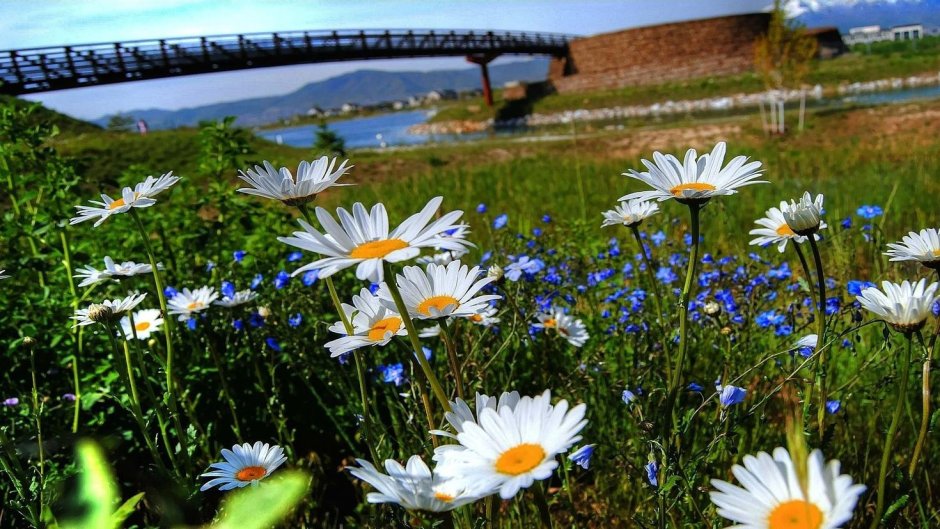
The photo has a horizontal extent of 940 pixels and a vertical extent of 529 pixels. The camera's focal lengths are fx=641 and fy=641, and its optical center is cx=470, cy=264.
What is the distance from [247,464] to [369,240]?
49 centimetres

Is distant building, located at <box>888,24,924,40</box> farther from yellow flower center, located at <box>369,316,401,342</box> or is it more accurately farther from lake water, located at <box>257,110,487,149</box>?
yellow flower center, located at <box>369,316,401,342</box>

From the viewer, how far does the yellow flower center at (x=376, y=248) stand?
0.72 m

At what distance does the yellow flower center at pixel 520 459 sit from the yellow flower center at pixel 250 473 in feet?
1.62

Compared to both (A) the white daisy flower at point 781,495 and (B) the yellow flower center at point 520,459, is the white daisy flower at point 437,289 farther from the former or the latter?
(A) the white daisy flower at point 781,495

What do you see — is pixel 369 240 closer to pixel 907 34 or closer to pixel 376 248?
pixel 376 248

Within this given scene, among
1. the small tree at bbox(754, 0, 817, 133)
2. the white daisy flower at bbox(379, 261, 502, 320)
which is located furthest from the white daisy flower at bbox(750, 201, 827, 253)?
the small tree at bbox(754, 0, 817, 133)

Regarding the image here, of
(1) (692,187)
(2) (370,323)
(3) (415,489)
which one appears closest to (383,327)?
(2) (370,323)

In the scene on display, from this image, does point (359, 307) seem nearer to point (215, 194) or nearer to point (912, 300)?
point (912, 300)

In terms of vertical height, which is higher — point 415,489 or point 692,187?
point 692,187

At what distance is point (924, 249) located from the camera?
0.96m

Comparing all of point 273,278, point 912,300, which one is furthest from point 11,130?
point 912,300

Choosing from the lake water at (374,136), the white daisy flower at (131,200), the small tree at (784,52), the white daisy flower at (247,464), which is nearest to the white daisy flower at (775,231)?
the white daisy flower at (247,464)

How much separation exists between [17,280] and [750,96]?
24855 mm

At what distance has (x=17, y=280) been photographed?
98.3 inches
